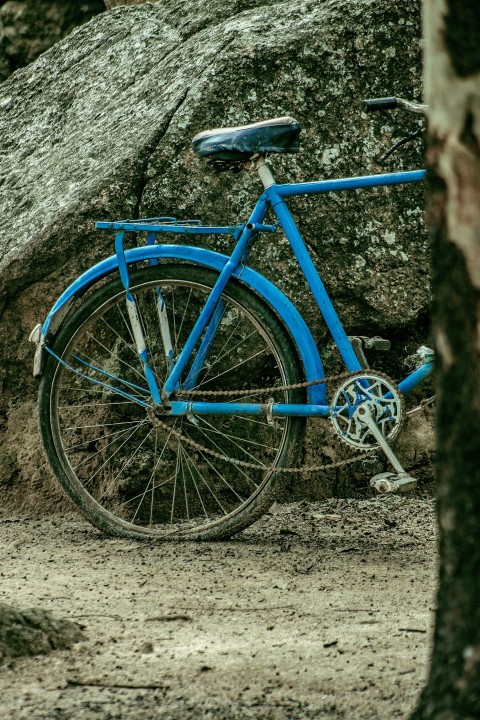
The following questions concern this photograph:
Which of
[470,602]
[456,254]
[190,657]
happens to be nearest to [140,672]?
[190,657]

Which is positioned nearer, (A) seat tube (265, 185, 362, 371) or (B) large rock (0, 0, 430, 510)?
(A) seat tube (265, 185, 362, 371)

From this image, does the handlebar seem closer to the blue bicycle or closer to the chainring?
the blue bicycle

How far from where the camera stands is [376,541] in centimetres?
358

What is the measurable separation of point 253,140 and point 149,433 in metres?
1.15

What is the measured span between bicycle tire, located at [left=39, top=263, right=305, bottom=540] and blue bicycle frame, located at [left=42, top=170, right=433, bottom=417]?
0.13 meters

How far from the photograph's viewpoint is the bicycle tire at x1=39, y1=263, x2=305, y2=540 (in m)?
3.70

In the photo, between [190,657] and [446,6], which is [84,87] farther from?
[446,6]

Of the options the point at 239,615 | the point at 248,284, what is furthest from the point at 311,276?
the point at 239,615

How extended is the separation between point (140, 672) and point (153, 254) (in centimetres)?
169

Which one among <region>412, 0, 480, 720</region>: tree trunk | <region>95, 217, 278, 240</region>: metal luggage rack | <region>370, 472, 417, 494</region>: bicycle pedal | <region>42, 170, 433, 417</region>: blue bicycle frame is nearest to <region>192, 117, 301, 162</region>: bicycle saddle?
<region>42, 170, 433, 417</region>: blue bicycle frame

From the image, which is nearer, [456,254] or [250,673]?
[456,254]

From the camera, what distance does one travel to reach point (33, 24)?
291 inches

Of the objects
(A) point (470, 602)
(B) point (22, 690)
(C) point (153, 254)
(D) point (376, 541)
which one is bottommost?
(D) point (376, 541)

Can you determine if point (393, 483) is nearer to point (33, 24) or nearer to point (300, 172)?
point (300, 172)
